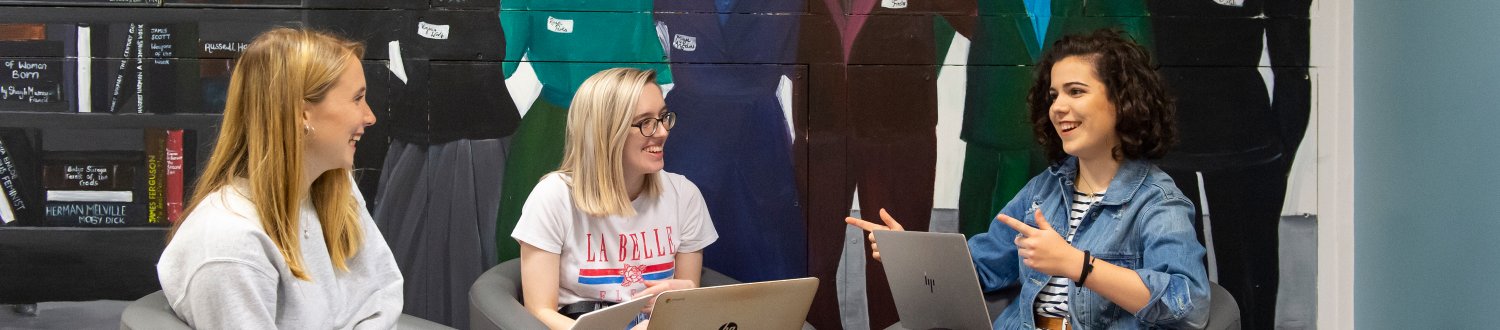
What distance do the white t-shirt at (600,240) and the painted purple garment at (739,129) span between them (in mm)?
410

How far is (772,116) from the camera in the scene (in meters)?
3.38

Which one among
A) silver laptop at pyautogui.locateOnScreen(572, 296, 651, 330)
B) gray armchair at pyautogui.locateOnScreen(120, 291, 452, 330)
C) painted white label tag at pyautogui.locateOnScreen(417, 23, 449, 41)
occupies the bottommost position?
silver laptop at pyautogui.locateOnScreen(572, 296, 651, 330)

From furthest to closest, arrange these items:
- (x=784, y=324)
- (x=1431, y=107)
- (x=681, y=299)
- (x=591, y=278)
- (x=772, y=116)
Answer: (x=772, y=116), (x=1431, y=107), (x=591, y=278), (x=784, y=324), (x=681, y=299)

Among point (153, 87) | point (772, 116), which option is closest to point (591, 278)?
point (772, 116)

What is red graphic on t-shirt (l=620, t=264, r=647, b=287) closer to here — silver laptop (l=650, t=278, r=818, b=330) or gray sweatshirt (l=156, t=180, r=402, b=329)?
silver laptop (l=650, t=278, r=818, b=330)

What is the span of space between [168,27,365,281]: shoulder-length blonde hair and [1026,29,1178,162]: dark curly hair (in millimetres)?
1677

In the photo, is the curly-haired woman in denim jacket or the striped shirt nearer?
the curly-haired woman in denim jacket

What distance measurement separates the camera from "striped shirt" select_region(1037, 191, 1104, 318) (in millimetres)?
2664

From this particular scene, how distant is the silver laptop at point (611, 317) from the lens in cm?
220

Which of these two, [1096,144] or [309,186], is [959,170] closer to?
[1096,144]

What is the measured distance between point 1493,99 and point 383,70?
9.63ft

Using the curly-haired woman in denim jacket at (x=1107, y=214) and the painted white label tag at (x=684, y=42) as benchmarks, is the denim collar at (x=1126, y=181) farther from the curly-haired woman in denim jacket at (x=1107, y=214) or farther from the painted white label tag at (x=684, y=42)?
the painted white label tag at (x=684, y=42)

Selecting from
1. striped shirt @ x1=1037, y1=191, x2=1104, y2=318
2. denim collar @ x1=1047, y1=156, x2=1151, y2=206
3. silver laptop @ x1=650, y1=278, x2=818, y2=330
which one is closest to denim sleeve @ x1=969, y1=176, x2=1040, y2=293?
striped shirt @ x1=1037, y1=191, x2=1104, y2=318

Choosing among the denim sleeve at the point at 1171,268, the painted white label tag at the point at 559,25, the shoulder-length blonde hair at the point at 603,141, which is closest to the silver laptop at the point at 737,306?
the shoulder-length blonde hair at the point at 603,141
